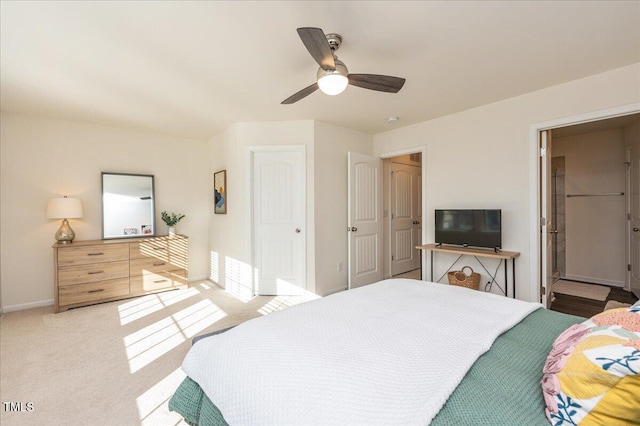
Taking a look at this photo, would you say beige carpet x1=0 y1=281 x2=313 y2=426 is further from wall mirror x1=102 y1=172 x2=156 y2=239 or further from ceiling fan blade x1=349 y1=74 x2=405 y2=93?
ceiling fan blade x1=349 y1=74 x2=405 y2=93

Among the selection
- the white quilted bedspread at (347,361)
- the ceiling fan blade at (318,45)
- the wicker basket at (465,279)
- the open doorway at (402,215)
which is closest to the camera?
the white quilted bedspread at (347,361)

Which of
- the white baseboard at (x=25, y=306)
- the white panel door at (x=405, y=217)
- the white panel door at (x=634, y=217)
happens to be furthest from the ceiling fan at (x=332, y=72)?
the white baseboard at (x=25, y=306)

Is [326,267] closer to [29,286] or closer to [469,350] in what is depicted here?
[469,350]

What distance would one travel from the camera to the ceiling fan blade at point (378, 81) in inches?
79.9

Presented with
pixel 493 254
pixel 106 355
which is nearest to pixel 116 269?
pixel 106 355

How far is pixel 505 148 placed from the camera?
3197mm

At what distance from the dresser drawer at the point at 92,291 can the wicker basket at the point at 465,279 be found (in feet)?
13.6

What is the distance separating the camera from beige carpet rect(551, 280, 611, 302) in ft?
12.2

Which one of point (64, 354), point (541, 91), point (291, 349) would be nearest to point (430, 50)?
point (541, 91)

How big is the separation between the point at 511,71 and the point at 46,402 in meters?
4.26

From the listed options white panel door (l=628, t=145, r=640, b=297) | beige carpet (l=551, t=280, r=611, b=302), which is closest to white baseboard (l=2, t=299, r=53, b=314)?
beige carpet (l=551, t=280, r=611, b=302)

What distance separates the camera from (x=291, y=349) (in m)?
1.07

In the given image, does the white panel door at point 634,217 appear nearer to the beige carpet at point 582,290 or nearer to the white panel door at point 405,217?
the beige carpet at point 582,290

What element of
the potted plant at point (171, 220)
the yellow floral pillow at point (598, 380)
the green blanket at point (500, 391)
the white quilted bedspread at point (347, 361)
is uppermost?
the potted plant at point (171, 220)
